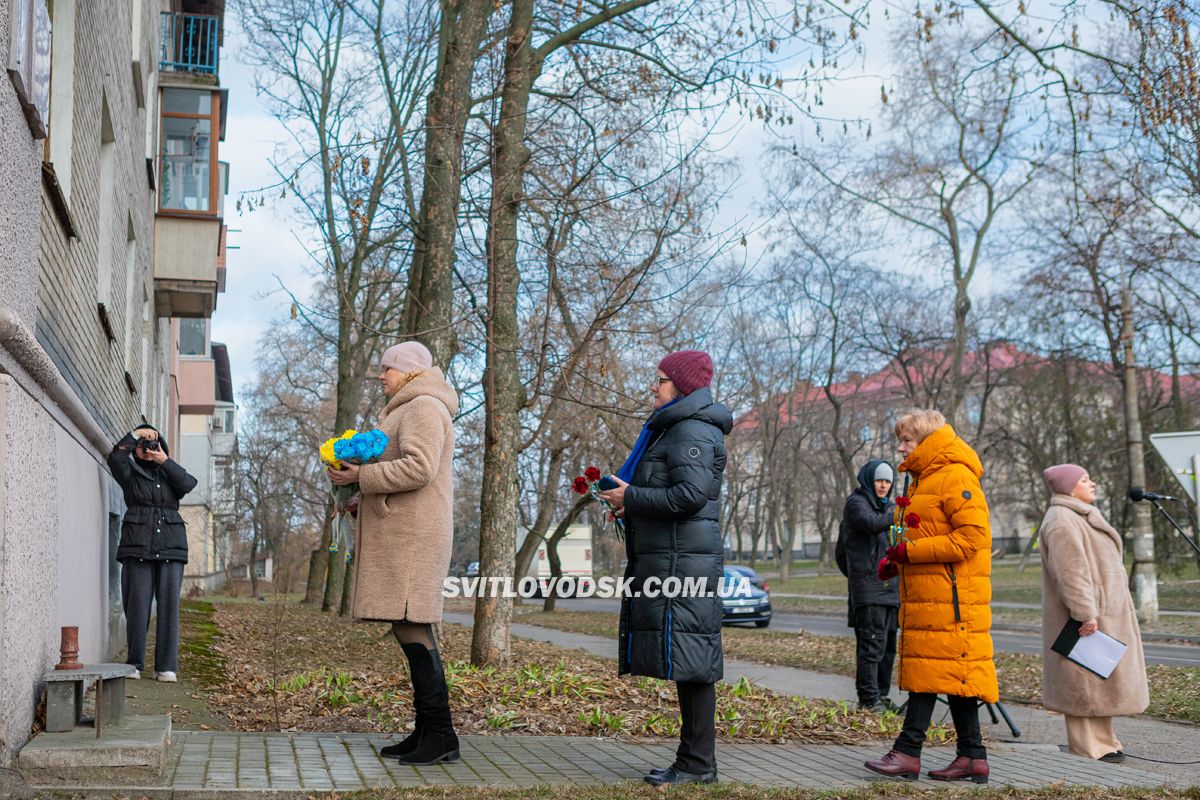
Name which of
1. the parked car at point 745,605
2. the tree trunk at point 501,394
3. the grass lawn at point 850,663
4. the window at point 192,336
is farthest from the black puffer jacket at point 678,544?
the window at point 192,336

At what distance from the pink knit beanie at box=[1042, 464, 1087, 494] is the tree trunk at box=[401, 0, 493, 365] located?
247 inches

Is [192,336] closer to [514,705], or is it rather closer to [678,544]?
[514,705]

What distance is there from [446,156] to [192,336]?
3263 centimetres

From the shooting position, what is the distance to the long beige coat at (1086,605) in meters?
7.73

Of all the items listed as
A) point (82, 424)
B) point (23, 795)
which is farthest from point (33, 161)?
point (23, 795)

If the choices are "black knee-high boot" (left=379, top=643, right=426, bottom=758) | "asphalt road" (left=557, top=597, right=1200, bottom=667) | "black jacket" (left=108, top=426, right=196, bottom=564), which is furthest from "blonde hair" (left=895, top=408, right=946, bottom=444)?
"asphalt road" (left=557, top=597, right=1200, bottom=667)

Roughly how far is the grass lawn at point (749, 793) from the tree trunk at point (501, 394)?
550 centimetres

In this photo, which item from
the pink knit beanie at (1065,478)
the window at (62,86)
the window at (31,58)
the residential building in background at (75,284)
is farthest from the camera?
the window at (62,86)

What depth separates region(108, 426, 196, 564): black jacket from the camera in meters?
9.48

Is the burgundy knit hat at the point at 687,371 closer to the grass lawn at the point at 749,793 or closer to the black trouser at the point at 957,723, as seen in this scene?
the grass lawn at the point at 749,793

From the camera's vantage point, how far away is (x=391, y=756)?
633cm

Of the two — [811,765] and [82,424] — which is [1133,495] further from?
[82,424]

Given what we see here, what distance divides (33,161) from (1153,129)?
24.9 ft

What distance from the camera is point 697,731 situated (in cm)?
601
